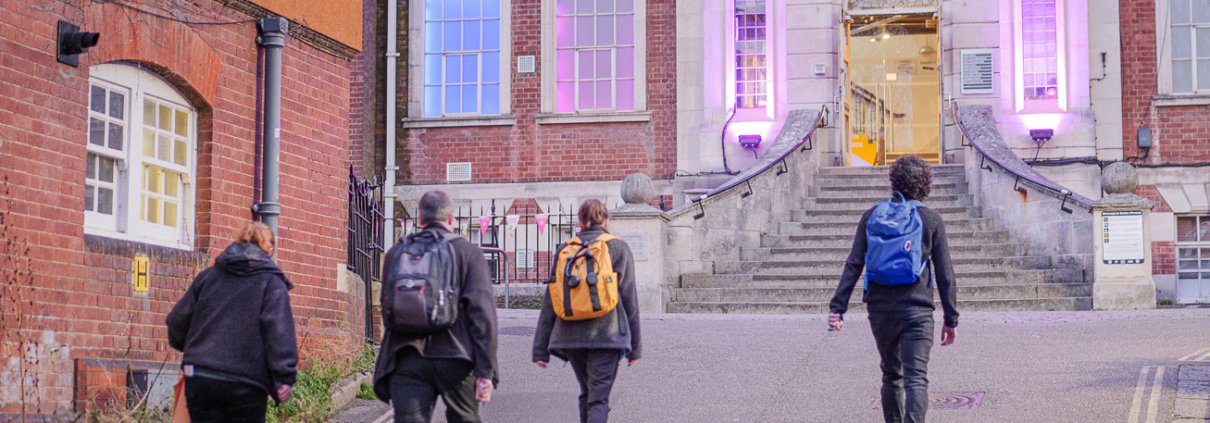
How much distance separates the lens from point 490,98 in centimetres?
2581

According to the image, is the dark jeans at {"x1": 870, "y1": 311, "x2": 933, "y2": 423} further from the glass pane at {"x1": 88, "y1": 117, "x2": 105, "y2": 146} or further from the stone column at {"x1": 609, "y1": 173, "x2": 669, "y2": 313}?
the stone column at {"x1": 609, "y1": 173, "x2": 669, "y2": 313}

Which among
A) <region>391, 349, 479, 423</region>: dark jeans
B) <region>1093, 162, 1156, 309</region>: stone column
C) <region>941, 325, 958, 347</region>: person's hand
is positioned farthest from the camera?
<region>1093, 162, 1156, 309</region>: stone column

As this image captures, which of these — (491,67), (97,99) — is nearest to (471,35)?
(491,67)

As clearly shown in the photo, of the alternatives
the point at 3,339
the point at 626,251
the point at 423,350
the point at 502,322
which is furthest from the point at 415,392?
the point at 502,322

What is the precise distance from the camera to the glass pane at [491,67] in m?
25.8

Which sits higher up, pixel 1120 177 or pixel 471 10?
pixel 471 10

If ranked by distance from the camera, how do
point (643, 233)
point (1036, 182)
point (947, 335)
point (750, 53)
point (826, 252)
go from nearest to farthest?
point (947, 335) → point (643, 233) → point (1036, 182) → point (826, 252) → point (750, 53)

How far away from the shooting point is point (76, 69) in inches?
386

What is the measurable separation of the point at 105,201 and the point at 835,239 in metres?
12.1

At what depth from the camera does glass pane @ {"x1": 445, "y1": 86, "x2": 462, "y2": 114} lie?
84.8 feet

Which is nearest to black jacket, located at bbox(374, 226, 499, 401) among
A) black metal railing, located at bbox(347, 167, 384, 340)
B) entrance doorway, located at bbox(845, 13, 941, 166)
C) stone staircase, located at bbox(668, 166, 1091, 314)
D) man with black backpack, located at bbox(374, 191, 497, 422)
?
man with black backpack, located at bbox(374, 191, 497, 422)

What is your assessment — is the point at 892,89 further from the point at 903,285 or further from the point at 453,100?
the point at 903,285

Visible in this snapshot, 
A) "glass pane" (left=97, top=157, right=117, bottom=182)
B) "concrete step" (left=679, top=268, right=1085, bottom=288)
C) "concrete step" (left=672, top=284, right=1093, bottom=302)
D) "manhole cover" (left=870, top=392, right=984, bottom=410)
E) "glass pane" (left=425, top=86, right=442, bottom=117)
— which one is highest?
"glass pane" (left=425, top=86, right=442, bottom=117)

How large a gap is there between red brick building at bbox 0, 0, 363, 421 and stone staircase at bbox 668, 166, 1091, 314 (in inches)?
278
